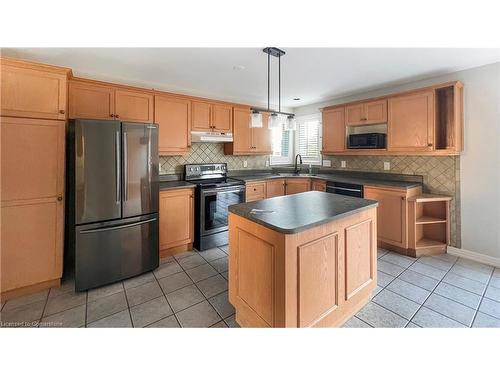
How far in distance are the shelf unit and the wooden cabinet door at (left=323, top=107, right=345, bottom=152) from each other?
1477mm

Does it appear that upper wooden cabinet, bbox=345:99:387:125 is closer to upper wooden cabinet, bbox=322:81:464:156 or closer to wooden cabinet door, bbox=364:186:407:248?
upper wooden cabinet, bbox=322:81:464:156

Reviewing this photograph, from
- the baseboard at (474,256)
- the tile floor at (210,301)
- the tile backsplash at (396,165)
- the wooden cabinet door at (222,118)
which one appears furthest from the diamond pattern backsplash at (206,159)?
the baseboard at (474,256)

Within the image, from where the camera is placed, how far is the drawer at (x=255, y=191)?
3854 millimetres

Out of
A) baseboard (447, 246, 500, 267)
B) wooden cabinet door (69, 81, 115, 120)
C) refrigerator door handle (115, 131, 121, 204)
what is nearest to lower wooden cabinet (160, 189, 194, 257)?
refrigerator door handle (115, 131, 121, 204)

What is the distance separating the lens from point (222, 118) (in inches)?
150

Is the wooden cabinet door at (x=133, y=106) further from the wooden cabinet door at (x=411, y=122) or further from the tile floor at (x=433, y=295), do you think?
the wooden cabinet door at (x=411, y=122)

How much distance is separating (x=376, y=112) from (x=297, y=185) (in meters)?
1.70

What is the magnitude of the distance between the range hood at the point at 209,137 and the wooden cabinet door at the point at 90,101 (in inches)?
43.6

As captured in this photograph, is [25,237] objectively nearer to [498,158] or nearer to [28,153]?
[28,153]

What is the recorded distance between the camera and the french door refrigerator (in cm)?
227

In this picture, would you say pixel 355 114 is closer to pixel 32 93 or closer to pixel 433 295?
pixel 433 295

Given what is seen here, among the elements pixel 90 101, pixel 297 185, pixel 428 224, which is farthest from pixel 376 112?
pixel 90 101

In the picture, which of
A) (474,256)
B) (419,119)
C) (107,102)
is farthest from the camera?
(419,119)

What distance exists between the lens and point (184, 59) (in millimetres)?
2621
